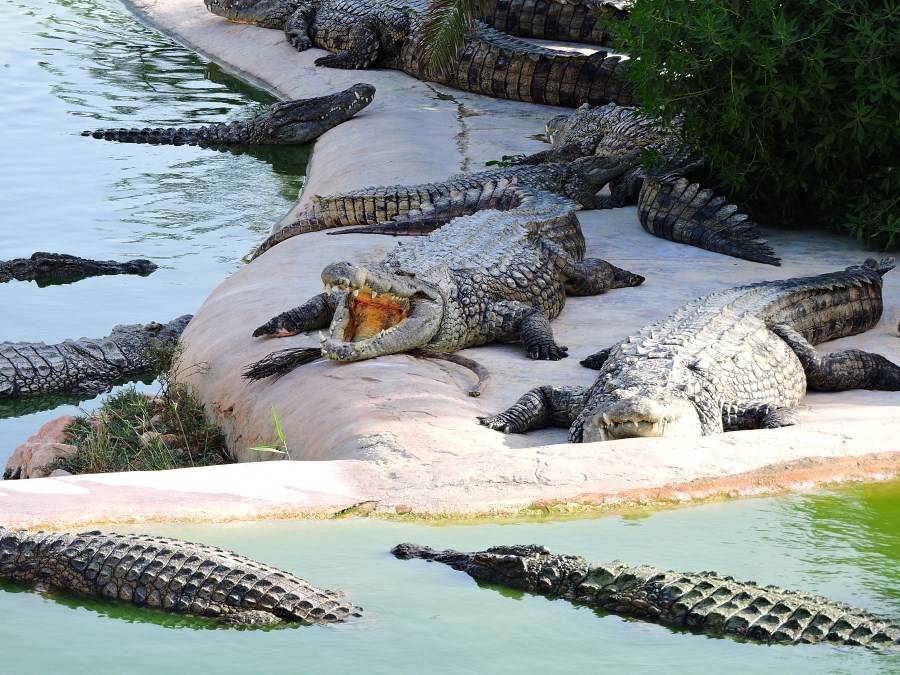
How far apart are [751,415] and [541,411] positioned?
89 centimetres

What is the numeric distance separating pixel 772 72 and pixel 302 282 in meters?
3.15

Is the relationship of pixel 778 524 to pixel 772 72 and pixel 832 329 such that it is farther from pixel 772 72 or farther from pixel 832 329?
pixel 772 72

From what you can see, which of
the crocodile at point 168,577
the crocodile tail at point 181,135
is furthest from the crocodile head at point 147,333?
the crocodile tail at point 181,135

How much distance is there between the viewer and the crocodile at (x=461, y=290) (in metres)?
6.46

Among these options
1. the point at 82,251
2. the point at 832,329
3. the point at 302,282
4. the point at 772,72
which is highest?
the point at 772,72

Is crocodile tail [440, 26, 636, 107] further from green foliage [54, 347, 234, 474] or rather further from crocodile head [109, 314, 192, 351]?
green foliage [54, 347, 234, 474]

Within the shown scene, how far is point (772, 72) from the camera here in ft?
26.9

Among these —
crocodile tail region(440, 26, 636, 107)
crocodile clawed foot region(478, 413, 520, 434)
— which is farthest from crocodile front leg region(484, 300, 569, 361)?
crocodile tail region(440, 26, 636, 107)

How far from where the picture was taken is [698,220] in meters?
8.84

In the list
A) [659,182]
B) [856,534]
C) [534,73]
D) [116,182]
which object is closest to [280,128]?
[116,182]

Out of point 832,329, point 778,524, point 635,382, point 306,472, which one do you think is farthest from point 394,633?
point 832,329

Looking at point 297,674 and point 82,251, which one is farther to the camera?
point 82,251

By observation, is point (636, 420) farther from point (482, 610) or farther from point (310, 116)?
point (310, 116)

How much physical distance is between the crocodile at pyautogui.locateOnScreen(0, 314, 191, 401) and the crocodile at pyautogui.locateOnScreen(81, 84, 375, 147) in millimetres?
5646
